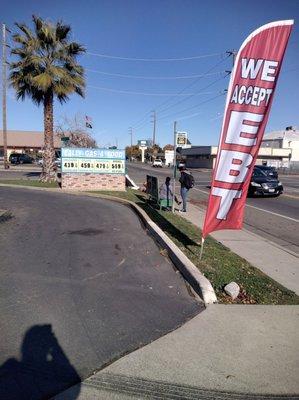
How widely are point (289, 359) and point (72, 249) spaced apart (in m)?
5.29

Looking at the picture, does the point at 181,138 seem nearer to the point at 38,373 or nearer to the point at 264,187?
the point at 264,187

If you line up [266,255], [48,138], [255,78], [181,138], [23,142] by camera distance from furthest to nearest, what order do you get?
[23,142] < [48,138] < [181,138] < [266,255] < [255,78]

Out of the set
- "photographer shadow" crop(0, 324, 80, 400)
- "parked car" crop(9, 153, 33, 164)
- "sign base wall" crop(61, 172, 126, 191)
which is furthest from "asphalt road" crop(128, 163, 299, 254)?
"parked car" crop(9, 153, 33, 164)

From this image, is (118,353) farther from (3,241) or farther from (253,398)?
(3,241)

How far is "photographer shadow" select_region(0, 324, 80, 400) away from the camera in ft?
11.7

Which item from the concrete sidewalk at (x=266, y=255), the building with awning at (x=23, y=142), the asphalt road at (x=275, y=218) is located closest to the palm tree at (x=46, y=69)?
the asphalt road at (x=275, y=218)

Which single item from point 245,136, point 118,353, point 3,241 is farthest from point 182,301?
point 3,241

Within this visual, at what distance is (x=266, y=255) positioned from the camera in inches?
343

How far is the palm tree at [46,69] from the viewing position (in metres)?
22.0

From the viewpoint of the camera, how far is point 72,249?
8.57 m

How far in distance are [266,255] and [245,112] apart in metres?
3.37

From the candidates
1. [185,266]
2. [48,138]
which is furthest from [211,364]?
[48,138]

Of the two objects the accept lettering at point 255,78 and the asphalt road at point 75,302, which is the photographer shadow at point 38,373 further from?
the accept lettering at point 255,78

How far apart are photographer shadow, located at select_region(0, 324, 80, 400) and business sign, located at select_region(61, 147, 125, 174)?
16.7 meters
